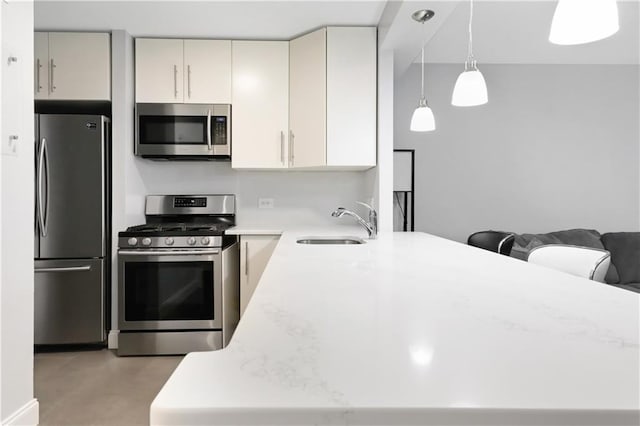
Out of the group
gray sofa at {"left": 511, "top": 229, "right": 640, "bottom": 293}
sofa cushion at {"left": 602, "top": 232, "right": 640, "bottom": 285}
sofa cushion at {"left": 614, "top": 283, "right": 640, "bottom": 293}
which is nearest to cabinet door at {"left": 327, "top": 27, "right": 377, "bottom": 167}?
gray sofa at {"left": 511, "top": 229, "right": 640, "bottom": 293}

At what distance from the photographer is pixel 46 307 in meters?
2.71

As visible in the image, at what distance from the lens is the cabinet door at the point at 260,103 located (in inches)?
117

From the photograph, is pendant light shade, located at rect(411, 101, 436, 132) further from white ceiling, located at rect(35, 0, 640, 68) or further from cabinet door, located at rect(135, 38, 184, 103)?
cabinet door, located at rect(135, 38, 184, 103)

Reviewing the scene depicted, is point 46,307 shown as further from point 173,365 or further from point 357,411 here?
point 357,411

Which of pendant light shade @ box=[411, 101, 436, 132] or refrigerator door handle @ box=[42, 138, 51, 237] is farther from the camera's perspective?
refrigerator door handle @ box=[42, 138, 51, 237]

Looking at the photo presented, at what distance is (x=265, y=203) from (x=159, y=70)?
1.33m

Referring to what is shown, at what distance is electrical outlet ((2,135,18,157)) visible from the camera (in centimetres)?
162

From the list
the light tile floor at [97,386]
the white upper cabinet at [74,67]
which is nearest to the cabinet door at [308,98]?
the white upper cabinet at [74,67]

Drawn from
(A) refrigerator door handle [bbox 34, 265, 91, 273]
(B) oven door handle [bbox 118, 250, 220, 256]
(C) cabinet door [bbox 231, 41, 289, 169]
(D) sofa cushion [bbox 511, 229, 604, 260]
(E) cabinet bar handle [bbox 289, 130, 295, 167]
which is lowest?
(A) refrigerator door handle [bbox 34, 265, 91, 273]

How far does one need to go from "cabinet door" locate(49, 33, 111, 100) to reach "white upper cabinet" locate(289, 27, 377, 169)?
153cm

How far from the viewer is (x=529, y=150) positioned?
3674 millimetres

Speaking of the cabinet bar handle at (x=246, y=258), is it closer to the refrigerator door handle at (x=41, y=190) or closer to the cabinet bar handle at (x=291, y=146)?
the cabinet bar handle at (x=291, y=146)

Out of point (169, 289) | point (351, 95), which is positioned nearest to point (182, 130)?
point (169, 289)

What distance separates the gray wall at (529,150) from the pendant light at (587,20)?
8.19 ft
